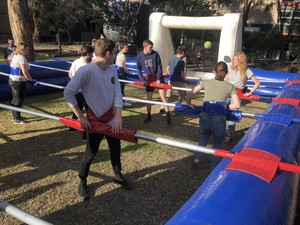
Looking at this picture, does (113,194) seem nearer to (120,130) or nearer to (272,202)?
(120,130)

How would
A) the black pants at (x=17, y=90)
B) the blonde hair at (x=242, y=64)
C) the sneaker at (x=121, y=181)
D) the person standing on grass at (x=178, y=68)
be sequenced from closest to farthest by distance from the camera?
the sneaker at (x=121, y=181) → the blonde hair at (x=242, y=64) → the black pants at (x=17, y=90) → the person standing on grass at (x=178, y=68)

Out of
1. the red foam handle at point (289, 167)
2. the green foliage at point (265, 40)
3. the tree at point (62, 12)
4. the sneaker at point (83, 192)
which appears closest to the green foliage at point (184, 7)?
the green foliage at point (265, 40)

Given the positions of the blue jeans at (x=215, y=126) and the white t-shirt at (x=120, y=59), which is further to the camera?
the white t-shirt at (x=120, y=59)

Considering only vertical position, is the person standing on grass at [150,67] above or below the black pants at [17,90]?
above

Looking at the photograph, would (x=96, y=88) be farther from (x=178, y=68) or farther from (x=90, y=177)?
(x=178, y=68)

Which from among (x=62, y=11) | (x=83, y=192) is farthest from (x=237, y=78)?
(x=62, y=11)

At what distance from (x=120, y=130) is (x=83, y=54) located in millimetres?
3028

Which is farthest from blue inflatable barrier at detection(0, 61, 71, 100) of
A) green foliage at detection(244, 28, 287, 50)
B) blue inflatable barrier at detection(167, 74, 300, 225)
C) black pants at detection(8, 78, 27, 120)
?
green foliage at detection(244, 28, 287, 50)

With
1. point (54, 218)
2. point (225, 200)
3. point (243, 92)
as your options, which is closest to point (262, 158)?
point (225, 200)

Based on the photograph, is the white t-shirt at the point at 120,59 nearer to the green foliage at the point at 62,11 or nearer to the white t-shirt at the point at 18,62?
the white t-shirt at the point at 18,62

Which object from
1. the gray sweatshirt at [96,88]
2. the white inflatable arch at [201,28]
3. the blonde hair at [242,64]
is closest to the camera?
the gray sweatshirt at [96,88]

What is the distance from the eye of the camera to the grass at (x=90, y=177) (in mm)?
3422

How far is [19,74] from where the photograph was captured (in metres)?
6.04

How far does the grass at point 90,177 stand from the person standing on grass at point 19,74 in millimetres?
557
